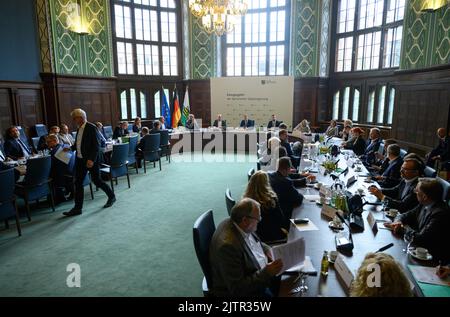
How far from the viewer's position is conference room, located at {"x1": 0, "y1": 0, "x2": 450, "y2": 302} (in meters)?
2.22

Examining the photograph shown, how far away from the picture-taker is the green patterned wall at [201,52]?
496 inches

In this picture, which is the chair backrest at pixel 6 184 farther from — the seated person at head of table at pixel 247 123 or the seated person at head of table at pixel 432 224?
the seated person at head of table at pixel 247 123

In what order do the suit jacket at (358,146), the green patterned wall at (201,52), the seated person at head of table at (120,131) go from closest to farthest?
the suit jacket at (358,146)
the seated person at head of table at (120,131)
the green patterned wall at (201,52)

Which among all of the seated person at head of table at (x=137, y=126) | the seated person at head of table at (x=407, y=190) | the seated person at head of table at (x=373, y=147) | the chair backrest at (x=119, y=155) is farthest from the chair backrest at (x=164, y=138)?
the seated person at head of table at (x=407, y=190)

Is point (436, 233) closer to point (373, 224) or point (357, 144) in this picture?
point (373, 224)

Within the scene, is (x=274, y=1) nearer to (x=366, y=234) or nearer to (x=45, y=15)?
(x=45, y=15)

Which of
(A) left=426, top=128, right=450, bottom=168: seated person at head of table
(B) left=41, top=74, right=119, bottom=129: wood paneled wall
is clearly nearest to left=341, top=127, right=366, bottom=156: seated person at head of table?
(A) left=426, top=128, right=450, bottom=168: seated person at head of table

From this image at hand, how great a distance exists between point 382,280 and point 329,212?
1614 mm

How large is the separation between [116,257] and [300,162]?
3.33 m

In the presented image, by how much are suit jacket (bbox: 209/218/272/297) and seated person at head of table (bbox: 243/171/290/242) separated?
27.3 inches

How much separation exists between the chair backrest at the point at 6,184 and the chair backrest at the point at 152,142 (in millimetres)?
3648

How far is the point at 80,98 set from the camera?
33.4 ft

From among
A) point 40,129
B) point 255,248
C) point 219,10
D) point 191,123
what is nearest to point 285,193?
point 255,248
